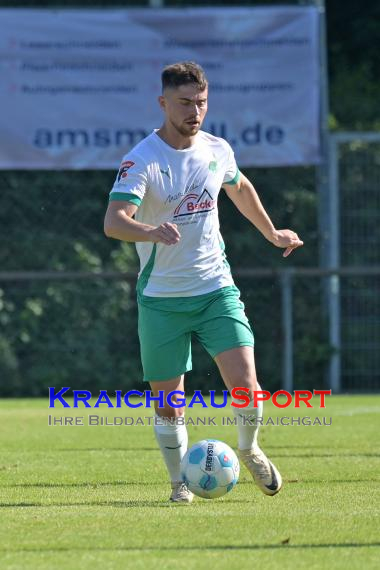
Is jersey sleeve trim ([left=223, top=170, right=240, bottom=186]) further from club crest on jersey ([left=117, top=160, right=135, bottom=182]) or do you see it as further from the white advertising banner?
the white advertising banner

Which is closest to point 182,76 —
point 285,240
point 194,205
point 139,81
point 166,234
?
point 194,205

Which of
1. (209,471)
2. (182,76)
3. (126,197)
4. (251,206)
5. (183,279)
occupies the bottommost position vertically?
(209,471)

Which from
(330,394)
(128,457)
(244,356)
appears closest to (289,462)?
(128,457)

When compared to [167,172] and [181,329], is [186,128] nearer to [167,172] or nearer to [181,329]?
[167,172]

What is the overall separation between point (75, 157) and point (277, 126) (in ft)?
7.86

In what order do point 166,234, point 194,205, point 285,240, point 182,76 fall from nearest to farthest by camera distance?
point 166,234
point 182,76
point 194,205
point 285,240

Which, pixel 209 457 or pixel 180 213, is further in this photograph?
pixel 180 213

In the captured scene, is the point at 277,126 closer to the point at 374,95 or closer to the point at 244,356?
the point at 374,95

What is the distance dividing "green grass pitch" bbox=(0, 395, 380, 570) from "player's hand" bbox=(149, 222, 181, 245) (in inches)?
49.7

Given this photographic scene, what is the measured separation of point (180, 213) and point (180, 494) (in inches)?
56.0

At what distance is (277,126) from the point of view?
1427 centimetres

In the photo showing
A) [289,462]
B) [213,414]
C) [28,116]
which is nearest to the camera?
[289,462]

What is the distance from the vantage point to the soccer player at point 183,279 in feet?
19.9

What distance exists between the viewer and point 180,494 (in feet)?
Result: 20.2
